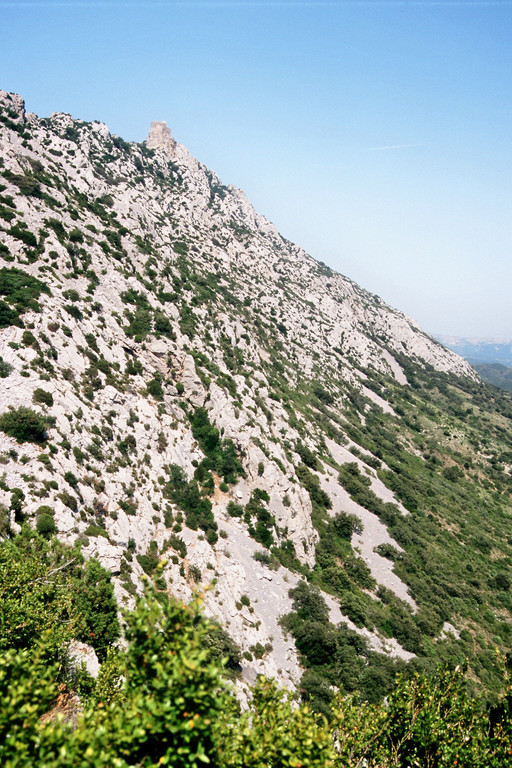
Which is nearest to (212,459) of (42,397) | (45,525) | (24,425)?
(42,397)

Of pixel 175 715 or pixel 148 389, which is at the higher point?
pixel 175 715

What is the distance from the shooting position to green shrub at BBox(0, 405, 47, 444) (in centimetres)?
2734

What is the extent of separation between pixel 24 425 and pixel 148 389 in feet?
60.2

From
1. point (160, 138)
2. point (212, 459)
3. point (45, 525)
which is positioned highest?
point (160, 138)

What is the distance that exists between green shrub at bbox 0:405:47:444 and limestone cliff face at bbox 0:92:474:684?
679mm

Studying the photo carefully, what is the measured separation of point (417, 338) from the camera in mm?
173375

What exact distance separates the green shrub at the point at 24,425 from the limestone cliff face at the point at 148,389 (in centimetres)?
68

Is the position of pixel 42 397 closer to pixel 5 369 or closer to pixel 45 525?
pixel 5 369

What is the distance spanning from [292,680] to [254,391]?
133ft

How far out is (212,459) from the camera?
4650cm

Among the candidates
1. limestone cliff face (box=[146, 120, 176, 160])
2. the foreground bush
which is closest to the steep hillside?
the foreground bush

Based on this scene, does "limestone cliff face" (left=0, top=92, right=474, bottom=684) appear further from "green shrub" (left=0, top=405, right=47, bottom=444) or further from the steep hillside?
"green shrub" (left=0, top=405, right=47, bottom=444)

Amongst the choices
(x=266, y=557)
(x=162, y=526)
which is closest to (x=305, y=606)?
(x=266, y=557)

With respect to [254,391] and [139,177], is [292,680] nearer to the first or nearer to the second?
[254,391]
